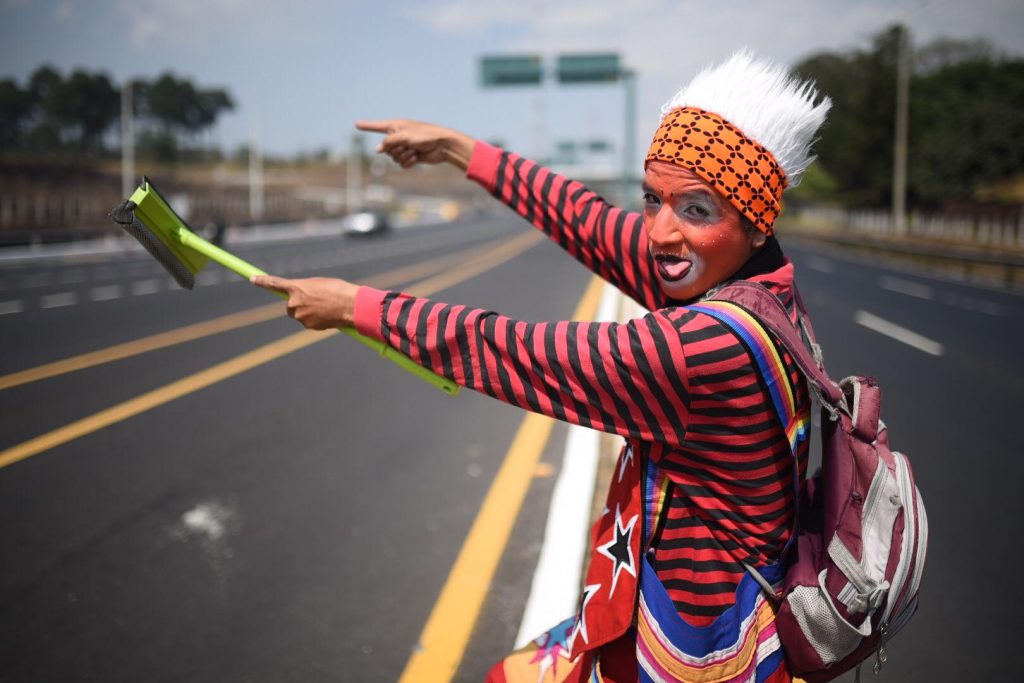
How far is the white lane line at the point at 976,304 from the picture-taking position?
14789mm

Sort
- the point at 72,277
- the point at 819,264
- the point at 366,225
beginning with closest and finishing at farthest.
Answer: the point at 72,277 < the point at 819,264 < the point at 366,225

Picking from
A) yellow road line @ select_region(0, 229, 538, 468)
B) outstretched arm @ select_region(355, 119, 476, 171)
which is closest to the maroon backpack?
outstretched arm @ select_region(355, 119, 476, 171)

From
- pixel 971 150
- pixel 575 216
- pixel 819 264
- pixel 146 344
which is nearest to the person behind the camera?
pixel 575 216

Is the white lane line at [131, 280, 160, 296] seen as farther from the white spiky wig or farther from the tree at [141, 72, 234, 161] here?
the tree at [141, 72, 234, 161]

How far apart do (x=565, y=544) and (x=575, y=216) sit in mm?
2262

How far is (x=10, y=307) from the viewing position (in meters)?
13.2

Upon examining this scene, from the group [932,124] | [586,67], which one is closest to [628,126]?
[586,67]

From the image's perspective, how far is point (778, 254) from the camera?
1.64 metres

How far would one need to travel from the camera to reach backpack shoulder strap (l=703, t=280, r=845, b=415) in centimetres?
140

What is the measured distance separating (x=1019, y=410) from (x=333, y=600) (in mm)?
6673

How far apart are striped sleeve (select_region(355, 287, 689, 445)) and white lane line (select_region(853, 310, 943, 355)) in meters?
10.1

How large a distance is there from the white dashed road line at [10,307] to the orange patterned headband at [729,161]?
44.6 feet

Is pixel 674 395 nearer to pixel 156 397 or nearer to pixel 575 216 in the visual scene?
pixel 575 216

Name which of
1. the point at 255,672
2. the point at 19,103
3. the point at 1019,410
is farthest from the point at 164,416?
the point at 19,103
